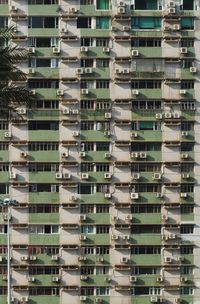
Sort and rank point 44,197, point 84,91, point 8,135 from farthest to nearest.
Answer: point 84,91 < point 44,197 < point 8,135

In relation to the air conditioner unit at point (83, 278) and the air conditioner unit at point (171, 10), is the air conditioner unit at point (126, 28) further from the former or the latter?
the air conditioner unit at point (83, 278)

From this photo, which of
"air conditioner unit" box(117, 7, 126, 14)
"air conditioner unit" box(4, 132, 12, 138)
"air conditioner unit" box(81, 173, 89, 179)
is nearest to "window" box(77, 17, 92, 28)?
"air conditioner unit" box(117, 7, 126, 14)

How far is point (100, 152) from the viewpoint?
2127 inches

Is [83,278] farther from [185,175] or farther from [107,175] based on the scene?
[185,175]

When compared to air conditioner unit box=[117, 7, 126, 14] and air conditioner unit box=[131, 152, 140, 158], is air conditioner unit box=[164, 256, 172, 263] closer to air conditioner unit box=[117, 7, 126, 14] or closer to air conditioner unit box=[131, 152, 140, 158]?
air conditioner unit box=[131, 152, 140, 158]

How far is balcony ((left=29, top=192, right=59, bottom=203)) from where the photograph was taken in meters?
53.8

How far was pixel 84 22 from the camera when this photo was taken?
53938 millimetres

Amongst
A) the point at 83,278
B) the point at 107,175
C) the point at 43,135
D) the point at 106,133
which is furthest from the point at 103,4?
the point at 83,278

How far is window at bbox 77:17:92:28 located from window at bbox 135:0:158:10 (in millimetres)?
3103

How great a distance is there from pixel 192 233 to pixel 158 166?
4763mm

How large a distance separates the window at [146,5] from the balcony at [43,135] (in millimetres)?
9536

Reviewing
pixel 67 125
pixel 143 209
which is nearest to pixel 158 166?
pixel 143 209

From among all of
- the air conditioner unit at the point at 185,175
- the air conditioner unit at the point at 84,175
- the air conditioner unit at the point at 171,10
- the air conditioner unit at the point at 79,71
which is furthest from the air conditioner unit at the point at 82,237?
the air conditioner unit at the point at 171,10

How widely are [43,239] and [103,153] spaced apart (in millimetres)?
6550
